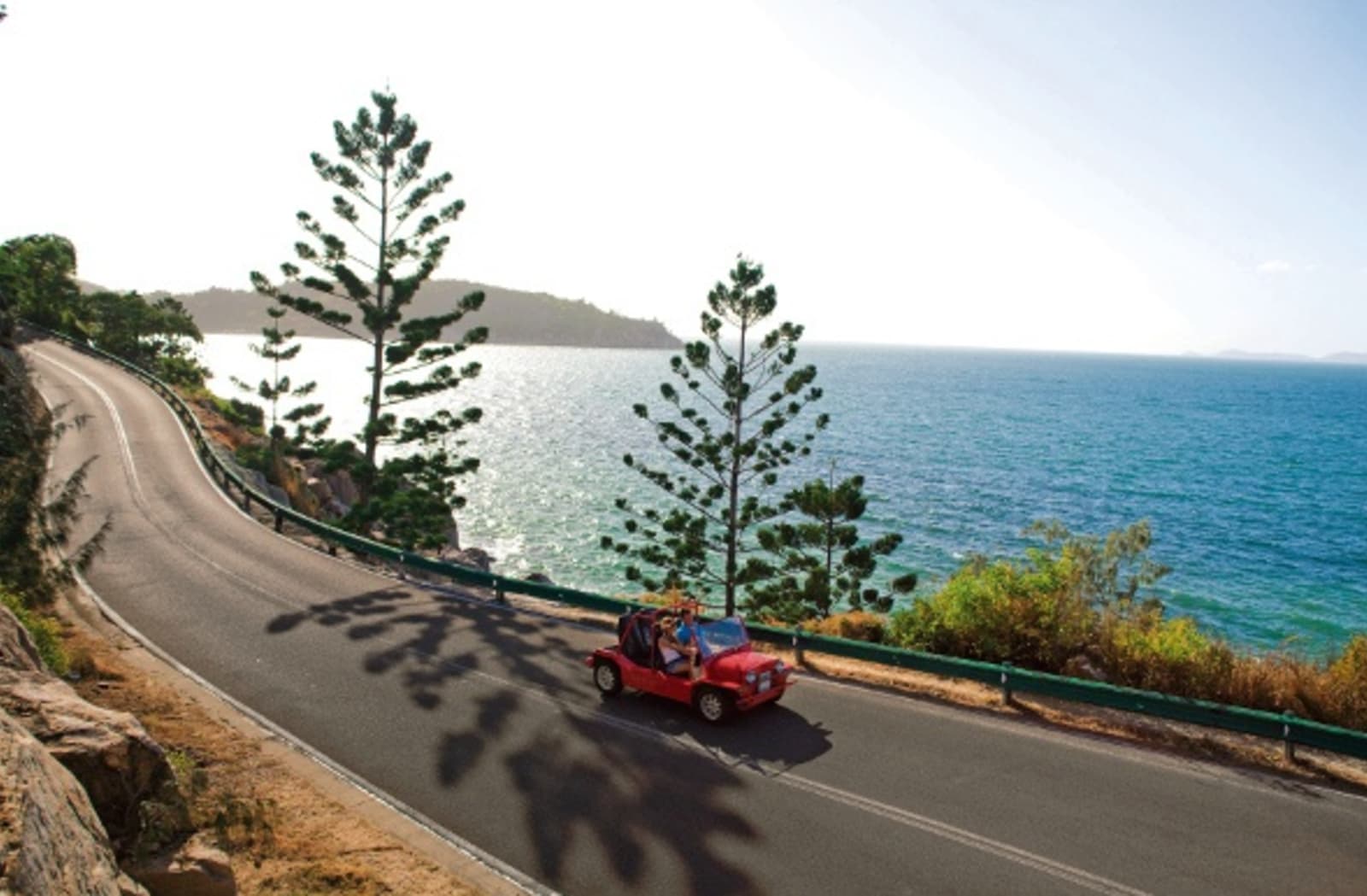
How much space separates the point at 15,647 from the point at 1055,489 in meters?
69.3

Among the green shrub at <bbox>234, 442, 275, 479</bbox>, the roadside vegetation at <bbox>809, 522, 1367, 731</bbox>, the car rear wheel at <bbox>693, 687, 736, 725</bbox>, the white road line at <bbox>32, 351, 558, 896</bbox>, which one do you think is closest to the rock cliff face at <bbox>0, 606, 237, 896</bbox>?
the white road line at <bbox>32, 351, 558, 896</bbox>

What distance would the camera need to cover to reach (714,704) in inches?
520

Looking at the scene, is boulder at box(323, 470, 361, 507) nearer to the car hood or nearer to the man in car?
the man in car

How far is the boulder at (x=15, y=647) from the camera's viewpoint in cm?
877

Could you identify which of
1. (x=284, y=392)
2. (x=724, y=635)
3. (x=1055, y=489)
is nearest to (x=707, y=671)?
(x=724, y=635)

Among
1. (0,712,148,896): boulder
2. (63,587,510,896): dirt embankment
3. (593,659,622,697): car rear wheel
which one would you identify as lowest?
(63,587,510,896): dirt embankment

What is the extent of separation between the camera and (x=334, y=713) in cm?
1370

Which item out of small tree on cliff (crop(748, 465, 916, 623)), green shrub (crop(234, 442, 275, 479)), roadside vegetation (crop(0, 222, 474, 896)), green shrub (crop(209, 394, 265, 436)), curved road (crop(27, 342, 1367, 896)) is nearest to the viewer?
roadside vegetation (crop(0, 222, 474, 896))

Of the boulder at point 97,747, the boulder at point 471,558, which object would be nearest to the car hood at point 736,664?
the boulder at point 97,747

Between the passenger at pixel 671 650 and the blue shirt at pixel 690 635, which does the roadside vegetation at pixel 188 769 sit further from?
the blue shirt at pixel 690 635

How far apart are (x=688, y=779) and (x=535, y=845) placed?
233cm

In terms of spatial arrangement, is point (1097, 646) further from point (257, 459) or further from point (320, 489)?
point (320, 489)

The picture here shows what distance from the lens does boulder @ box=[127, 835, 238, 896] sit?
7.32 meters

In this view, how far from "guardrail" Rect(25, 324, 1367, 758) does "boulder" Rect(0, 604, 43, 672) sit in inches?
430
